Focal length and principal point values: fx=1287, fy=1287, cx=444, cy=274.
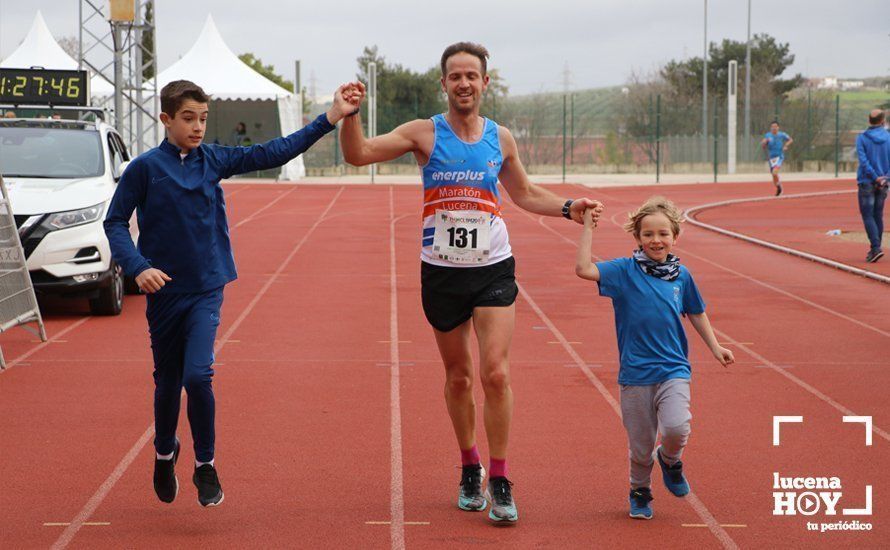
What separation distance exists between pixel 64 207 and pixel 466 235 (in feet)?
24.0

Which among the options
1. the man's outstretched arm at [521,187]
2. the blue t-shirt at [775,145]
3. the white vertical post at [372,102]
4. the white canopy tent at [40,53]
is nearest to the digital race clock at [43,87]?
the man's outstretched arm at [521,187]

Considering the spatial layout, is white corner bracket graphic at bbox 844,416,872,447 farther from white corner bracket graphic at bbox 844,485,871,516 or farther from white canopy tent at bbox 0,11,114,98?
white canopy tent at bbox 0,11,114,98

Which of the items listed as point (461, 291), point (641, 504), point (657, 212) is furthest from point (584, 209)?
point (641, 504)

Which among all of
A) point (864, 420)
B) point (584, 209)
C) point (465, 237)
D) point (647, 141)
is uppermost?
point (647, 141)

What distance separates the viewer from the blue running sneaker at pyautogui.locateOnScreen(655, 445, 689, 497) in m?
5.65

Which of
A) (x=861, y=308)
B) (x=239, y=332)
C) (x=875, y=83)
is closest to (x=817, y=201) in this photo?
(x=861, y=308)

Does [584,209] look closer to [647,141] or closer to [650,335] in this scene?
[650,335]

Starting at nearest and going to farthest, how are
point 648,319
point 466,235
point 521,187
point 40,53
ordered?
point 648,319
point 466,235
point 521,187
point 40,53

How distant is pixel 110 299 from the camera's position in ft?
40.1

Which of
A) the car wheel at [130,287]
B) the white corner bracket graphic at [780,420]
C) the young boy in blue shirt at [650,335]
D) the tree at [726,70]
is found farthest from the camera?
the tree at [726,70]

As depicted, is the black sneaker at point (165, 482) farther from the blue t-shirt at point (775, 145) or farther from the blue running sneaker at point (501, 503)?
the blue t-shirt at point (775, 145)

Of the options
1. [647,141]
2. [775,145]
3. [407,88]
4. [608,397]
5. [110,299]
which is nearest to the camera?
[608,397]

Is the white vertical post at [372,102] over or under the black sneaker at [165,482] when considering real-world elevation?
over

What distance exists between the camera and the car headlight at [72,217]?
39.0 ft
